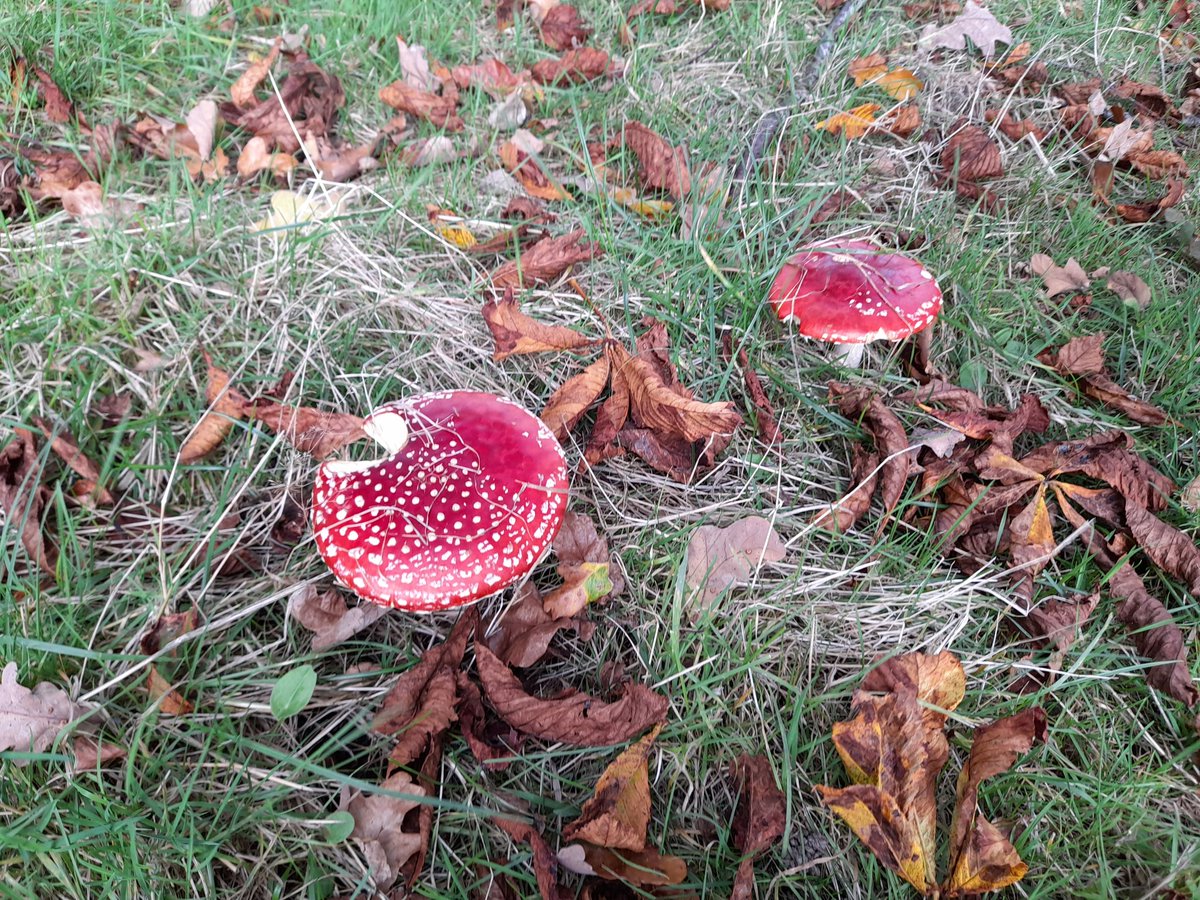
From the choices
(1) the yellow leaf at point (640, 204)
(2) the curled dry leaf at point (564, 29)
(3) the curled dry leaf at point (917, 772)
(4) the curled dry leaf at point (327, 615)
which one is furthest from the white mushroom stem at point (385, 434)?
(2) the curled dry leaf at point (564, 29)

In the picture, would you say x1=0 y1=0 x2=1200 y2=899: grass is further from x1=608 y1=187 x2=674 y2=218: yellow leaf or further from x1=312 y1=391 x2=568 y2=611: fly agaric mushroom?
x1=312 y1=391 x2=568 y2=611: fly agaric mushroom

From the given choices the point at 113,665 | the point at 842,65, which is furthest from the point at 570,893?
the point at 842,65

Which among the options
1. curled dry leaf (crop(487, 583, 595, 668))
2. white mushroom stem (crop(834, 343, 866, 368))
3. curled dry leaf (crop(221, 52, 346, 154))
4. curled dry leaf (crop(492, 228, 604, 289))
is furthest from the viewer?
curled dry leaf (crop(221, 52, 346, 154))

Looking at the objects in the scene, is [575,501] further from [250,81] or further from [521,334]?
[250,81]

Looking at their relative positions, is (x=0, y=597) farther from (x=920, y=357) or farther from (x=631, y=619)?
(x=920, y=357)

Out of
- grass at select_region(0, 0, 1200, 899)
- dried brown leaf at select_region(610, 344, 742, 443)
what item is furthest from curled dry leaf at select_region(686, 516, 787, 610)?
dried brown leaf at select_region(610, 344, 742, 443)
